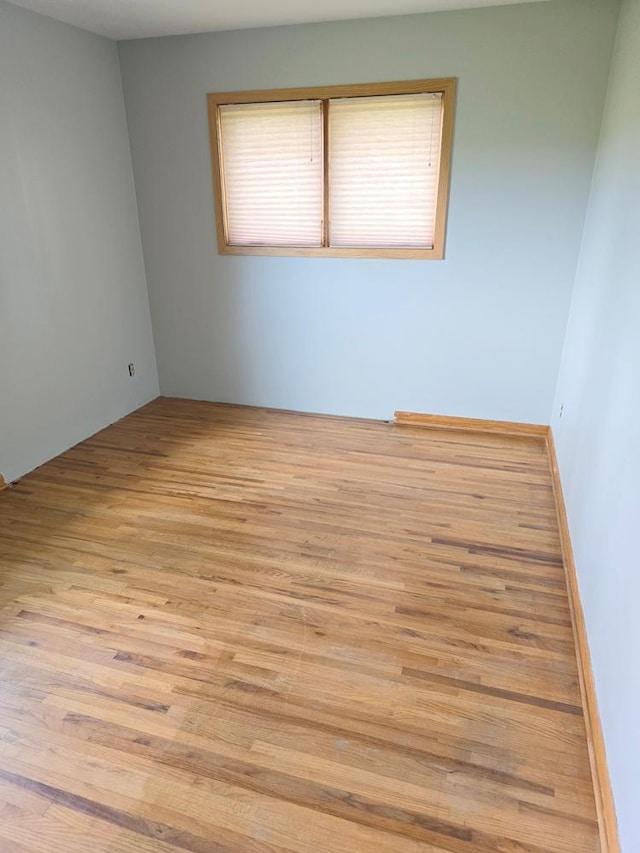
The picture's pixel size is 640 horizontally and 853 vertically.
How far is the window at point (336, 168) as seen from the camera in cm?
335

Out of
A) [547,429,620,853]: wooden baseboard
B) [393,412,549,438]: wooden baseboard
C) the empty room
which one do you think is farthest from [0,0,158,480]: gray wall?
[547,429,620,853]: wooden baseboard

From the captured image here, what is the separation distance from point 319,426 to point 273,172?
1.76 metres

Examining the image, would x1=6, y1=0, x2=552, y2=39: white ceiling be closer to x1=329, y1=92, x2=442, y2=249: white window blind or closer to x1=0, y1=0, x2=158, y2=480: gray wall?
x1=0, y1=0, x2=158, y2=480: gray wall

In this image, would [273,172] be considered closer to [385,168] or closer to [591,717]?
[385,168]

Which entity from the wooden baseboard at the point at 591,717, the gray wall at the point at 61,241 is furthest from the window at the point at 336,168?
the wooden baseboard at the point at 591,717

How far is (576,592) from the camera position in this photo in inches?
84.6

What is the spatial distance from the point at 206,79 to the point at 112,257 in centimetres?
133

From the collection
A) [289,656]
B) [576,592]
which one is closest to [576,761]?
[576,592]

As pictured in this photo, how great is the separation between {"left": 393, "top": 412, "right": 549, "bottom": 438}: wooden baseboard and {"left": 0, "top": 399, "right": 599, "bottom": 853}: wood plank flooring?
479 millimetres

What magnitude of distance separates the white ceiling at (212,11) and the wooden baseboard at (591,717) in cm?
285

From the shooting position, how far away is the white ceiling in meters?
2.87

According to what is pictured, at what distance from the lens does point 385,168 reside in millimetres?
3477

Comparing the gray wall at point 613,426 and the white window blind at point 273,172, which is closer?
the gray wall at point 613,426

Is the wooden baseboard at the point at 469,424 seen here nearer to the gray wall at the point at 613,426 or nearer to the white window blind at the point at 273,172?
the gray wall at the point at 613,426
